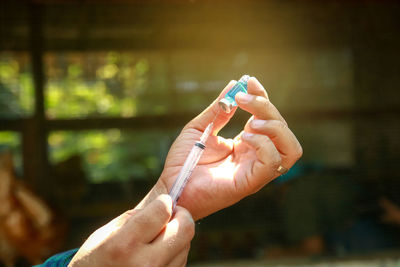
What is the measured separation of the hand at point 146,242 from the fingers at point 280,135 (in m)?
0.29

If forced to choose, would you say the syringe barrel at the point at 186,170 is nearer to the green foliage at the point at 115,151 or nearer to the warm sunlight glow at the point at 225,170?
the warm sunlight glow at the point at 225,170

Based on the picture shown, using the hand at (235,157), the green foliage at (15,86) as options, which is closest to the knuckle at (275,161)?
the hand at (235,157)

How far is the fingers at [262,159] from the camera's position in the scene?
39.7 inches

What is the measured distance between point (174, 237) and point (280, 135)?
35cm

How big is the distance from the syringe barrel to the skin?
0.04m

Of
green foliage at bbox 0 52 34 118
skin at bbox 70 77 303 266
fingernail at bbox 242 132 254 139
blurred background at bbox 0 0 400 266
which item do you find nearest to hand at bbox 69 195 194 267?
skin at bbox 70 77 303 266

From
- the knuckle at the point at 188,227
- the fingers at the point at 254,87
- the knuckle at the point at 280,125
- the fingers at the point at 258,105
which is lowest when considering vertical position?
the knuckle at the point at 188,227

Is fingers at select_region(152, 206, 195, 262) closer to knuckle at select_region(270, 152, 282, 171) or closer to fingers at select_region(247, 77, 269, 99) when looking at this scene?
knuckle at select_region(270, 152, 282, 171)

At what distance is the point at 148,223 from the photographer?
87cm

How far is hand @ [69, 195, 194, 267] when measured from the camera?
0.86 meters

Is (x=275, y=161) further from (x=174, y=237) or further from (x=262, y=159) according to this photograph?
(x=174, y=237)

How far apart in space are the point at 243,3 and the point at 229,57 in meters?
0.38

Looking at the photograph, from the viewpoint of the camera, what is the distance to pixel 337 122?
10.1 feet

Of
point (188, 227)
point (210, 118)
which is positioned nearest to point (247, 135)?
point (210, 118)
